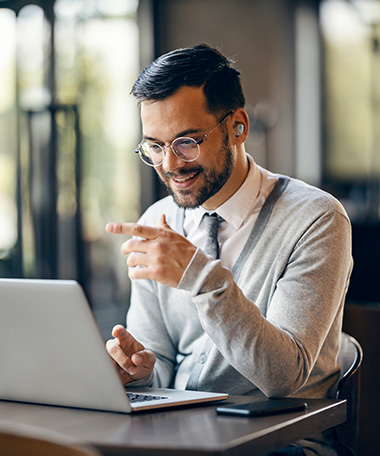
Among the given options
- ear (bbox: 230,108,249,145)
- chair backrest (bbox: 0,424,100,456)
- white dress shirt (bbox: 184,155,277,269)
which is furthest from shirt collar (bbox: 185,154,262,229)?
chair backrest (bbox: 0,424,100,456)

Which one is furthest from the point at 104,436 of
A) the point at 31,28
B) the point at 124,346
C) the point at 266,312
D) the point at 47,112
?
the point at 31,28

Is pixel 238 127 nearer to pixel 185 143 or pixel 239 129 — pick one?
pixel 239 129

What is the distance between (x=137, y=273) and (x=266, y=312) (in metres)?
0.46

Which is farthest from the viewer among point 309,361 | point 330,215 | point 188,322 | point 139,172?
point 139,172

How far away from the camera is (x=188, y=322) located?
76.6 inches

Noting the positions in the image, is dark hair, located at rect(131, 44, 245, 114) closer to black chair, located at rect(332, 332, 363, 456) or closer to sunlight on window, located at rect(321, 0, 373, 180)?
black chair, located at rect(332, 332, 363, 456)

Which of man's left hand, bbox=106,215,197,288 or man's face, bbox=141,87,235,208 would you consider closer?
man's left hand, bbox=106,215,197,288

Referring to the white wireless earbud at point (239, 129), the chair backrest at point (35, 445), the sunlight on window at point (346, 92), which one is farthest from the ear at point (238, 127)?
the sunlight on window at point (346, 92)

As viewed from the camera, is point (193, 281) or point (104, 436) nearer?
point (104, 436)

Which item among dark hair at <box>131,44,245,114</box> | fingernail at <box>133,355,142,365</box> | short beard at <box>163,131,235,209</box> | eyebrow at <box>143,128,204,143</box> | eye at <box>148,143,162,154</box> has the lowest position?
fingernail at <box>133,355,142,365</box>

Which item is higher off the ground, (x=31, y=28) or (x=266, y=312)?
(x=31, y=28)

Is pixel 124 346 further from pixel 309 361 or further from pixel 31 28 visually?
pixel 31 28

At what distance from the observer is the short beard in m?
1.85

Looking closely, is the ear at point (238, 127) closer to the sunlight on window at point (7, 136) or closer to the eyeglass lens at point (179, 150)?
the eyeglass lens at point (179, 150)
